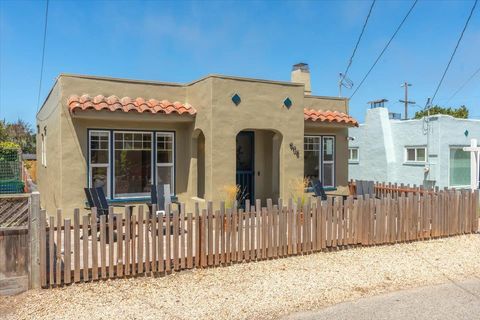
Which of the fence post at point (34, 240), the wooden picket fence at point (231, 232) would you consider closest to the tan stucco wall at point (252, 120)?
the wooden picket fence at point (231, 232)

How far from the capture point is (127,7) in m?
13.9

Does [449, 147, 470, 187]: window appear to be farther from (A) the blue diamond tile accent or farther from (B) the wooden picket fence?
(A) the blue diamond tile accent

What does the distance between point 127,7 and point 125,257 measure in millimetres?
10581

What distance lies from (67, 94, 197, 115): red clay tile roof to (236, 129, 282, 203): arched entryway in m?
2.51

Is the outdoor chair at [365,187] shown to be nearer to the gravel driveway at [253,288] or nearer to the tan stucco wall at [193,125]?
the tan stucco wall at [193,125]

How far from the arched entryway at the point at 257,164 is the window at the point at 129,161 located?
7.86ft

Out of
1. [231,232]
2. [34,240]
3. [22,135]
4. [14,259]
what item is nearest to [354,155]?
[231,232]

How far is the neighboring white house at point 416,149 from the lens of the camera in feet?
60.4

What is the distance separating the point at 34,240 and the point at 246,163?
317 inches

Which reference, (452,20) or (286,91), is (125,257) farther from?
(452,20)

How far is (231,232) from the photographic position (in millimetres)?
7047

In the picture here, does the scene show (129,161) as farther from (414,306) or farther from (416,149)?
(416,149)

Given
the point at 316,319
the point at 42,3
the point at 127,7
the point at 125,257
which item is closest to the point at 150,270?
the point at 125,257

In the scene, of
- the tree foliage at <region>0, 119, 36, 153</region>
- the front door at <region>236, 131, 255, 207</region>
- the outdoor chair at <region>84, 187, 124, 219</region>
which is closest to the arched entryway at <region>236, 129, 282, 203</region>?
the front door at <region>236, 131, 255, 207</region>
